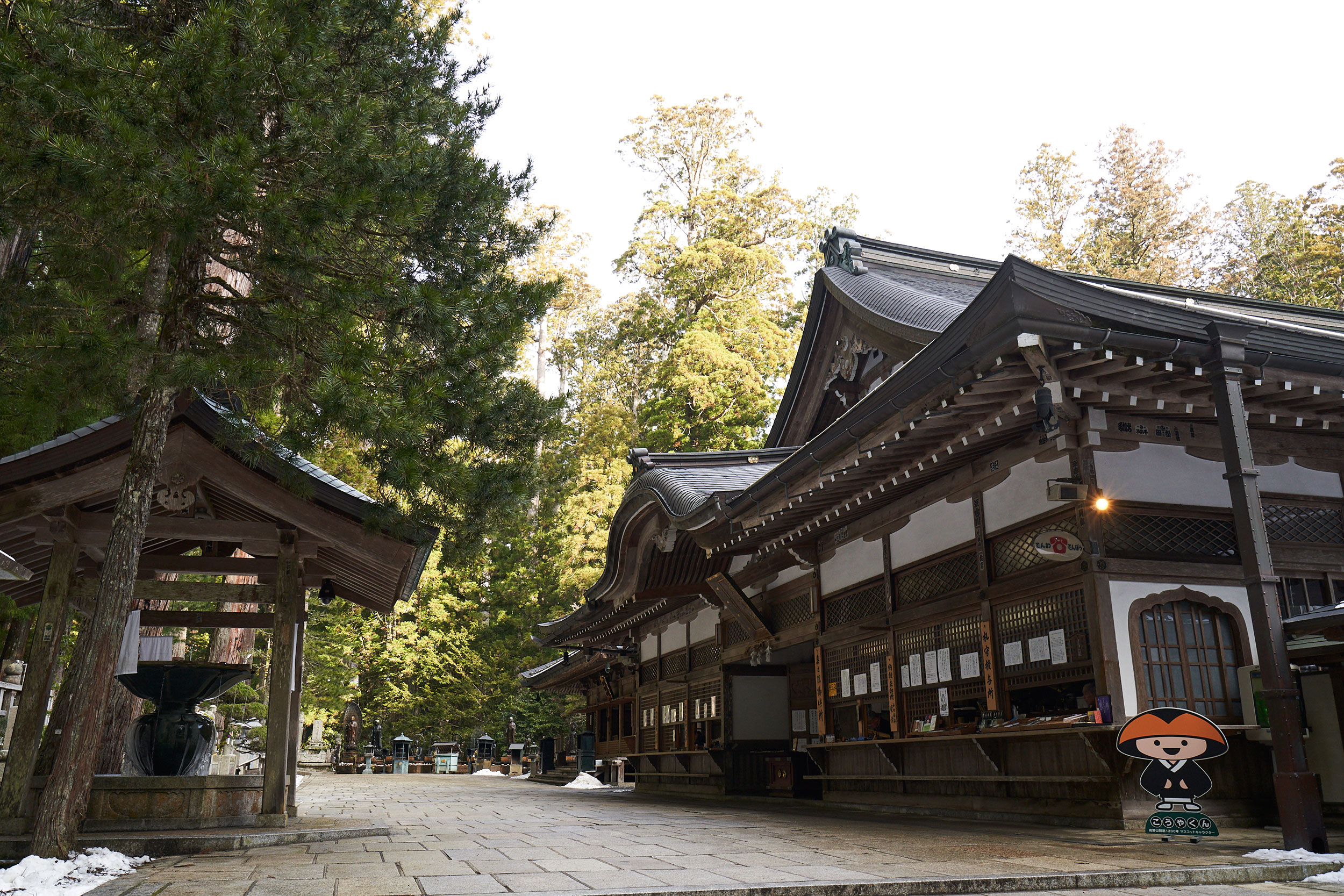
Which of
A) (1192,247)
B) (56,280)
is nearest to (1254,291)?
(1192,247)

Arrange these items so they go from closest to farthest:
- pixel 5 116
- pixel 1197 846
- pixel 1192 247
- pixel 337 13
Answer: pixel 5 116, pixel 1197 846, pixel 337 13, pixel 1192 247

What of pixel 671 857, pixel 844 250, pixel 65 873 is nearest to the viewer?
pixel 65 873

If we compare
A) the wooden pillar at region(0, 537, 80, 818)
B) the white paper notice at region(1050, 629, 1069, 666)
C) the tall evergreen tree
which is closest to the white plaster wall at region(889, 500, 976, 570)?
the white paper notice at region(1050, 629, 1069, 666)

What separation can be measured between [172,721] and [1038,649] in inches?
298

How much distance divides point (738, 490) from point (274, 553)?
5330 mm

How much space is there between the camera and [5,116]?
5.36 meters

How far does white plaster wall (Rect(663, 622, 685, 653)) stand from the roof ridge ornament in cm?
724

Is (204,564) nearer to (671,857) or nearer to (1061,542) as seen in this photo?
(671,857)

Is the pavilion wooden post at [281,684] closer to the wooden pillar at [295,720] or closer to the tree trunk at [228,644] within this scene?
the wooden pillar at [295,720]

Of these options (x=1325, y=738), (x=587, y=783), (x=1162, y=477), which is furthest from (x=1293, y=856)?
(x=587, y=783)

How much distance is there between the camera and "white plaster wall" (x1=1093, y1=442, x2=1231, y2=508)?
7284mm

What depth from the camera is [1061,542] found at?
7.16 m

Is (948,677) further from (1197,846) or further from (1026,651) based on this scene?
(1197,846)

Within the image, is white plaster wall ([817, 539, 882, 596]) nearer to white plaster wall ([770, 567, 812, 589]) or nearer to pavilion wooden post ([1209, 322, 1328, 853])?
white plaster wall ([770, 567, 812, 589])
